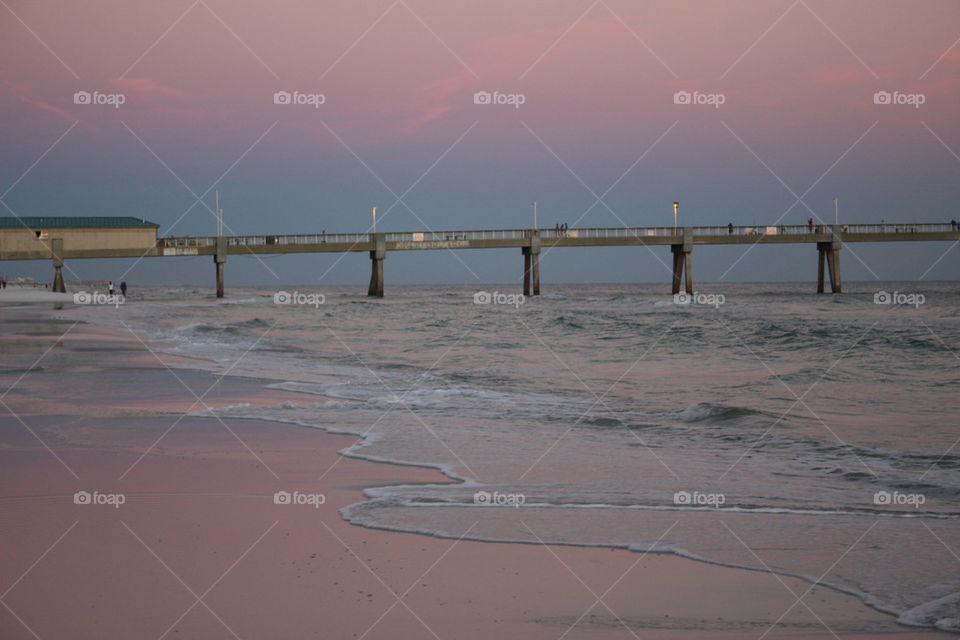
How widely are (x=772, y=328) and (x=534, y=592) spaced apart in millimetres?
31377

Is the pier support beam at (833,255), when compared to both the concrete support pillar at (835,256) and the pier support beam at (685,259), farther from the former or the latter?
the pier support beam at (685,259)

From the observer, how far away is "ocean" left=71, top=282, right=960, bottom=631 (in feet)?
19.9

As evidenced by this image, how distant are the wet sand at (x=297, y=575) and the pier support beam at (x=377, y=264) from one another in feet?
195

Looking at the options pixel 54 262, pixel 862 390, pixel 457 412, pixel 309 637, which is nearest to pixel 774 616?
pixel 309 637

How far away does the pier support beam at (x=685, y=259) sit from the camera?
68812 mm

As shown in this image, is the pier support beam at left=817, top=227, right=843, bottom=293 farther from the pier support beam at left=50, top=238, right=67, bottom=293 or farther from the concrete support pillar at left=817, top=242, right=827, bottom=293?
the pier support beam at left=50, top=238, right=67, bottom=293

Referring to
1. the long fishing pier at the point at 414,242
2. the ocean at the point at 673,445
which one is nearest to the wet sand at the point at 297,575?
the ocean at the point at 673,445

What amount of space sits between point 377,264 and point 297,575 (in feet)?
214

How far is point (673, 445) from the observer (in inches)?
404

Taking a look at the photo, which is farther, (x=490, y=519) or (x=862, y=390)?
(x=862, y=390)

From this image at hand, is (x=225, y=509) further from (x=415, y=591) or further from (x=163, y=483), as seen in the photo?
(x=415, y=591)

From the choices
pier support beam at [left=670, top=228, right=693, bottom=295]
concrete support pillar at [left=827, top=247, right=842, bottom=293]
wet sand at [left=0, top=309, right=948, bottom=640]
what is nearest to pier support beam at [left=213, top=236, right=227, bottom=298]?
pier support beam at [left=670, top=228, right=693, bottom=295]

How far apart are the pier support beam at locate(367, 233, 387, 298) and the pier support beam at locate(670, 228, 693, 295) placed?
2195cm

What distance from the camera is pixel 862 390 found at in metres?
15.7
